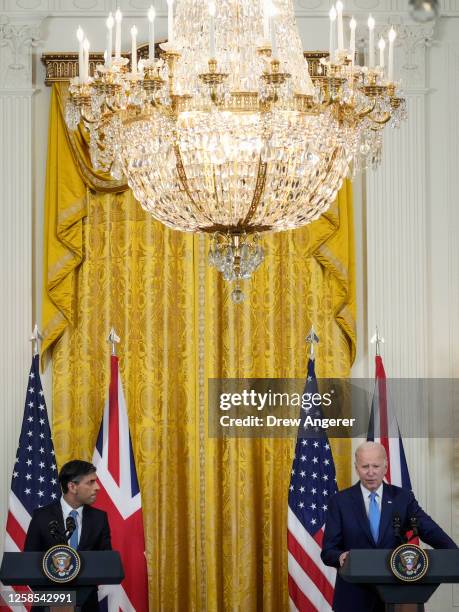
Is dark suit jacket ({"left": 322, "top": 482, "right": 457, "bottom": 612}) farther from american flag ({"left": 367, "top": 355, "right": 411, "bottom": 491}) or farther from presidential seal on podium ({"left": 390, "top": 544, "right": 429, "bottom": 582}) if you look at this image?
american flag ({"left": 367, "top": 355, "right": 411, "bottom": 491})

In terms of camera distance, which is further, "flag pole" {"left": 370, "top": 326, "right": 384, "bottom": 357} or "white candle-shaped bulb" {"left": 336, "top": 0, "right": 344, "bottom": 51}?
"flag pole" {"left": 370, "top": 326, "right": 384, "bottom": 357}

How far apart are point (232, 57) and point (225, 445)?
3.34 meters

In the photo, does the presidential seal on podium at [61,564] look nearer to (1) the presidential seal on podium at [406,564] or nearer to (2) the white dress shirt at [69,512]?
(2) the white dress shirt at [69,512]

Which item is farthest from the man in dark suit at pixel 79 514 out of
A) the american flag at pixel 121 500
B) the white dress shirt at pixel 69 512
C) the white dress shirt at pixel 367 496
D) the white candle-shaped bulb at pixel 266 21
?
the white candle-shaped bulb at pixel 266 21

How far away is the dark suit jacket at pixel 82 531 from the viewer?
5.07 meters

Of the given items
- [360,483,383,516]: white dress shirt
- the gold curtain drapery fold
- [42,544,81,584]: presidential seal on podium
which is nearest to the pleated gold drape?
the gold curtain drapery fold

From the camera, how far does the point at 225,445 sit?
6.79 m

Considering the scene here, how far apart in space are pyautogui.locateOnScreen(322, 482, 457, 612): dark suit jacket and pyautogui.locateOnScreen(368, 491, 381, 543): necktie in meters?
0.02

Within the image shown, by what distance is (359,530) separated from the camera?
5.02 m

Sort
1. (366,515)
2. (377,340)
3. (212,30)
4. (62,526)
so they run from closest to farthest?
(212,30)
(62,526)
(366,515)
(377,340)

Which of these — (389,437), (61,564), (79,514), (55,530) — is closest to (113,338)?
(79,514)

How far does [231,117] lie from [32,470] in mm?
3231

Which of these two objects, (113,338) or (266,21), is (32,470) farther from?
(266,21)

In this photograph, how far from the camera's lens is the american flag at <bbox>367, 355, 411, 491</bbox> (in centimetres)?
644
